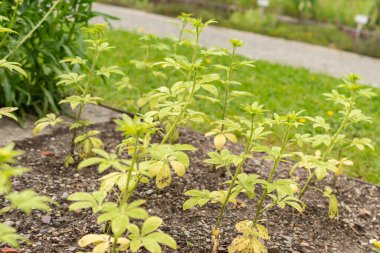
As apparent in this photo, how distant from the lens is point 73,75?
3.14 meters

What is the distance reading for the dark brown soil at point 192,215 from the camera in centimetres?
263

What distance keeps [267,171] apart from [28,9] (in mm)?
1880

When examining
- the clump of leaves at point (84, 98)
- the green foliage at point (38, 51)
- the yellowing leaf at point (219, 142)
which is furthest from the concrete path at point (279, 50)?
the yellowing leaf at point (219, 142)

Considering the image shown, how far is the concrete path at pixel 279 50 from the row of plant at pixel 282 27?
0.35 m

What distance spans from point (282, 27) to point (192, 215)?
25.5 ft

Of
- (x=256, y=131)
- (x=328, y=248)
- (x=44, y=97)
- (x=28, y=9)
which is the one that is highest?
(x=28, y=9)

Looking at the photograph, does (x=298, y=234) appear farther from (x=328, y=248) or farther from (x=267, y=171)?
(x=267, y=171)

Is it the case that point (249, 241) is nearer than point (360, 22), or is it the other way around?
point (249, 241)

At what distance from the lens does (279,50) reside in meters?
8.21

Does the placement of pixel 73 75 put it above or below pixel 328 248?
above

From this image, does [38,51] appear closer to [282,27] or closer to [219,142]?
[219,142]

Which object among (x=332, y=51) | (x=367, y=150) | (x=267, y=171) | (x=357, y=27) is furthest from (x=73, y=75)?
(x=357, y=27)

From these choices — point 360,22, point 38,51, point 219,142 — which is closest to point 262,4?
point 360,22

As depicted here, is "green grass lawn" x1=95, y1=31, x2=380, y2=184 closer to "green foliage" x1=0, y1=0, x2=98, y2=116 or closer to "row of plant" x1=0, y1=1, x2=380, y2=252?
"green foliage" x1=0, y1=0, x2=98, y2=116
